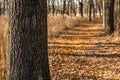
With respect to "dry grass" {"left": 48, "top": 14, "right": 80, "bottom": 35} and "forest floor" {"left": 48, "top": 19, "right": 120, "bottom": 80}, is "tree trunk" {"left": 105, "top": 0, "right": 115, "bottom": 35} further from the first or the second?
"forest floor" {"left": 48, "top": 19, "right": 120, "bottom": 80}

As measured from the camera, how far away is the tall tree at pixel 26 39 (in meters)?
4.80

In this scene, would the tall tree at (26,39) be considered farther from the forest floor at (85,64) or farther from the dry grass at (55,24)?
the dry grass at (55,24)

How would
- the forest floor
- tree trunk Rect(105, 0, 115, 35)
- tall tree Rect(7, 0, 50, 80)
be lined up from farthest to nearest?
tree trunk Rect(105, 0, 115, 35) < the forest floor < tall tree Rect(7, 0, 50, 80)

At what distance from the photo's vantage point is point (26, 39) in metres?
4.82

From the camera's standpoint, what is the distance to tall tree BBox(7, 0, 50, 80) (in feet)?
15.7

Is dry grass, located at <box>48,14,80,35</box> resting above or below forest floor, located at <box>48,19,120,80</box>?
above

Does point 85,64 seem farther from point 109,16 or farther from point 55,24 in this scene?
point 55,24

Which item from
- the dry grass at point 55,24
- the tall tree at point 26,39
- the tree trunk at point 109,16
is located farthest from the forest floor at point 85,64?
the dry grass at point 55,24

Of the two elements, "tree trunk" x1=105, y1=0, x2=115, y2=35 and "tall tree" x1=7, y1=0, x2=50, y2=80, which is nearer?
"tall tree" x1=7, y1=0, x2=50, y2=80

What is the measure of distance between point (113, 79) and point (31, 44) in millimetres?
3159

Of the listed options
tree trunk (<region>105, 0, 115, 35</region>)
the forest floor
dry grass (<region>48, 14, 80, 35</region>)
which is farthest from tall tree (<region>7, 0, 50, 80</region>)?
tree trunk (<region>105, 0, 115, 35</region>)

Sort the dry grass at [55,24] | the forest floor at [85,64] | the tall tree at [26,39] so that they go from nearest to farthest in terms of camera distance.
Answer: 1. the tall tree at [26,39]
2. the forest floor at [85,64]
3. the dry grass at [55,24]

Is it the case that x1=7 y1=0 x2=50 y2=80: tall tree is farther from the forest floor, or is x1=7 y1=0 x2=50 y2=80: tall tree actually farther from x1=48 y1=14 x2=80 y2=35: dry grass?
x1=48 y1=14 x2=80 y2=35: dry grass

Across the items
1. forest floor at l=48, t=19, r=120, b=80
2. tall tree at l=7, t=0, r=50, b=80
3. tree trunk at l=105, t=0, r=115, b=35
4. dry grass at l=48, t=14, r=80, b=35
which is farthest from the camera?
dry grass at l=48, t=14, r=80, b=35
